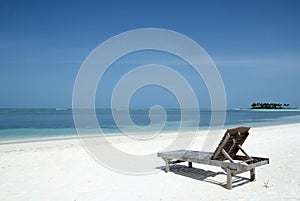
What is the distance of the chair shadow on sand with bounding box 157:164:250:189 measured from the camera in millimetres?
6120

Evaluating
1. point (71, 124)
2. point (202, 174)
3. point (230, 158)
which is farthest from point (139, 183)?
point (71, 124)

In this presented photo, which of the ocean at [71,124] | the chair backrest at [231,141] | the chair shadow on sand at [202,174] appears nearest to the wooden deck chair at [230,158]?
the chair backrest at [231,141]

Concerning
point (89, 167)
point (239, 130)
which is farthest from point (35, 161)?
point (239, 130)

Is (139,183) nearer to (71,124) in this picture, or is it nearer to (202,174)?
(202,174)

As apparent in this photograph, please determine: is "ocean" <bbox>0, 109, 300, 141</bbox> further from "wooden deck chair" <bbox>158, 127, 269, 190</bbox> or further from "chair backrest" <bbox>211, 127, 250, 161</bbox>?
"chair backrest" <bbox>211, 127, 250, 161</bbox>

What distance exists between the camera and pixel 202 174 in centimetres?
691

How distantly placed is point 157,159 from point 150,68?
7.86 metres

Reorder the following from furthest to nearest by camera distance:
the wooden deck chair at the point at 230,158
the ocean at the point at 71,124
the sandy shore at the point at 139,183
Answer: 1. the ocean at the point at 71,124
2. the wooden deck chair at the point at 230,158
3. the sandy shore at the point at 139,183

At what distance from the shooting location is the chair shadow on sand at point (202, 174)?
6.12 m

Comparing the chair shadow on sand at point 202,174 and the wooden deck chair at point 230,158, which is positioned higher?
the wooden deck chair at point 230,158

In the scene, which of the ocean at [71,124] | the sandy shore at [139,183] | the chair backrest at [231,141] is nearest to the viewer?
the sandy shore at [139,183]

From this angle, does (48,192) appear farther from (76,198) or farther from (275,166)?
(275,166)

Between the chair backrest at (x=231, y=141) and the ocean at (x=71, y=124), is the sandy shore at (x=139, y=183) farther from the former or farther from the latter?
the ocean at (x=71, y=124)

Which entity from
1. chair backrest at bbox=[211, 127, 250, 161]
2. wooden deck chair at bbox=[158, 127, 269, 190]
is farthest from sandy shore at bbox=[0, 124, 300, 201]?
chair backrest at bbox=[211, 127, 250, 161]
